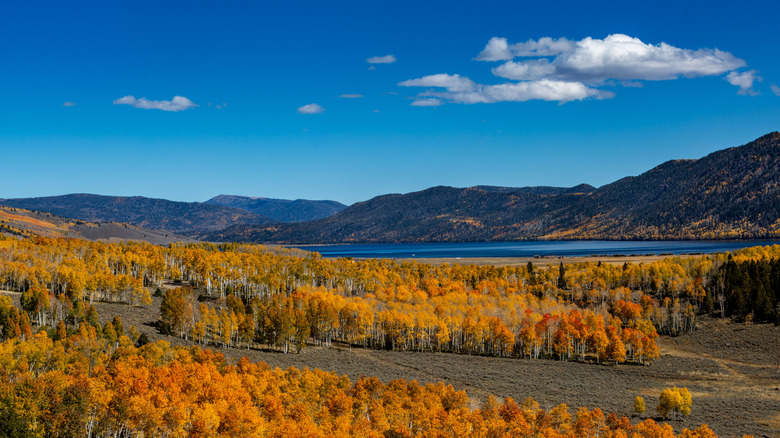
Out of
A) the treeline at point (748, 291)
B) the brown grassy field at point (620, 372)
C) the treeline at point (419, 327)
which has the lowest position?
the brown grassy field at point (620, 372)

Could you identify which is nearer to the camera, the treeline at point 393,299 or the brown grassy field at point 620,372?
the brown grassy field at point 620,372

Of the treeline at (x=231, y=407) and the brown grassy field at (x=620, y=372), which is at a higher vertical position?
the treeline at (x=231, y=407)

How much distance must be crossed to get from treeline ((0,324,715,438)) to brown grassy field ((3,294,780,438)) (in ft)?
43.8

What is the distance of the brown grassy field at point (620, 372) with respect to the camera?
82.2m

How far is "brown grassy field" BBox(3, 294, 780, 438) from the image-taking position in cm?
8225

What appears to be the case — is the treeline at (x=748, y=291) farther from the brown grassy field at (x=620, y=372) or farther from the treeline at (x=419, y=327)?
the treeline at (x=419, y=327)

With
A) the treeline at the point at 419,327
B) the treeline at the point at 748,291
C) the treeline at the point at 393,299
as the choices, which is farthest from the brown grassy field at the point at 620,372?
the treeline at the point at 748,291

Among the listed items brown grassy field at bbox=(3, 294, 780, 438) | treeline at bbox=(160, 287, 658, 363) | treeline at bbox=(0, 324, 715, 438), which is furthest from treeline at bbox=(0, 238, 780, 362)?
treeline at bbox=(0, 324, 715, 438)

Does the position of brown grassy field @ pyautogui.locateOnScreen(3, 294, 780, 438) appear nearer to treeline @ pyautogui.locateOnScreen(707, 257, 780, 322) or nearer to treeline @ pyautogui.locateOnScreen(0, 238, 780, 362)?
treeline @ pyautogui.locateOnScreen(0, 238, 780, 362)

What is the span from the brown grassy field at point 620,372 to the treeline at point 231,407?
1335cm

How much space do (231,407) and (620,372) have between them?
75611mm

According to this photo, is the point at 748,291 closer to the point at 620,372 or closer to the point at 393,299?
the point at 620,372

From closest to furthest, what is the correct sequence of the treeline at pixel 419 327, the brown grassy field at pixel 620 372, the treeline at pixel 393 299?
the brown grassy field at pixel 620 372, the treeline at pixel 419 327, the treeline at pixel 393 299

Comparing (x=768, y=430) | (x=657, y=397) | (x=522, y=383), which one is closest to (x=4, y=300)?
(x=522, y=383)
